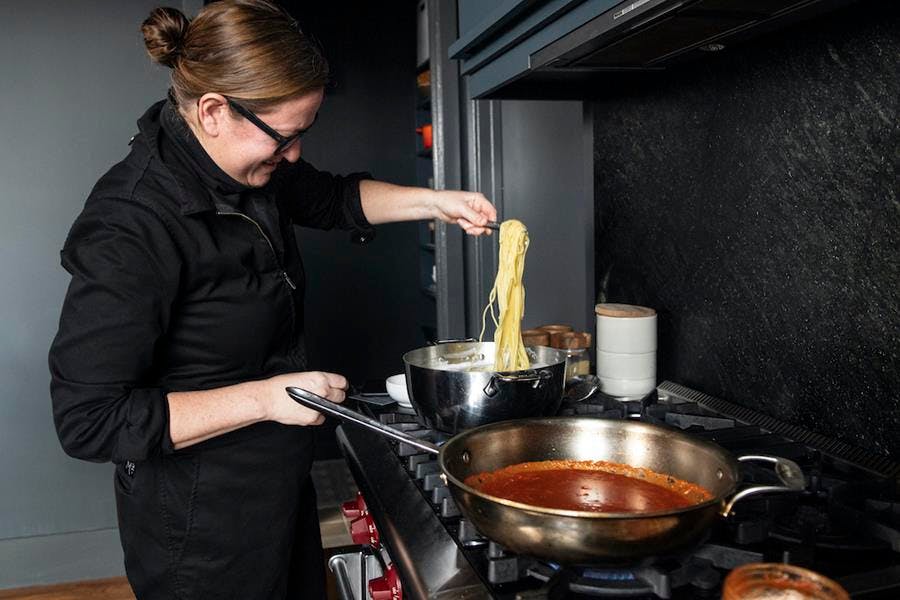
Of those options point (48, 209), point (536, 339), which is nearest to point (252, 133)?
point (536, 339)

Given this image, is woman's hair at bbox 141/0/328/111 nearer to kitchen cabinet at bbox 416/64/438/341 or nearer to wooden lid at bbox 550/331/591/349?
wooden lid at bbox 550/331/591/349

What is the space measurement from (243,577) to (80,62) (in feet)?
8.01

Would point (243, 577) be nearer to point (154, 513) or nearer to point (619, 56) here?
point (154, 513)

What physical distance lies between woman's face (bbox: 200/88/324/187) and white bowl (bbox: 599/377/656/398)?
0.93 metres

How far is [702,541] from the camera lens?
958 mm

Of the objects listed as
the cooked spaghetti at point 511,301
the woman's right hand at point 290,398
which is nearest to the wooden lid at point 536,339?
the cooked spaghetti at point 511,301

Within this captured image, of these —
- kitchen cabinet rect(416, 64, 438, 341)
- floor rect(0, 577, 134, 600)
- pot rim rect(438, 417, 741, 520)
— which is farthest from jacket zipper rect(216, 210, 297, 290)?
kitchen cabinet rect(416, 64, 438, 341)

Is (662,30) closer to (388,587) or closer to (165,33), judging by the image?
(165,33)

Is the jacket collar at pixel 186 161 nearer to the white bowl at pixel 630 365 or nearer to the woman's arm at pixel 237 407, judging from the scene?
the woman's arm at pixel 237 407

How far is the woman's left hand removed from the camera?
189 cm

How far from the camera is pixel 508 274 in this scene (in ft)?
5.86

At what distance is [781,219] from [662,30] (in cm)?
55

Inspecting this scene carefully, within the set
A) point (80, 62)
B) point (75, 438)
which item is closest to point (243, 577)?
point (75, 438)

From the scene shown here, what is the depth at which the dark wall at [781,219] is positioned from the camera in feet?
4.53
